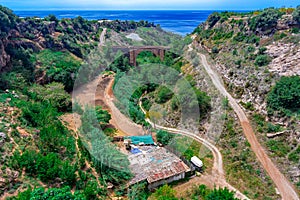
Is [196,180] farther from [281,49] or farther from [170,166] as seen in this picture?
[281,49]

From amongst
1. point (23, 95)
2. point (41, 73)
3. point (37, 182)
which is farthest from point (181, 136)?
point (41, 73)

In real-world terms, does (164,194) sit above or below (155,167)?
below

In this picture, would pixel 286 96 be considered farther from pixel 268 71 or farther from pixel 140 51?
pixel 140 51

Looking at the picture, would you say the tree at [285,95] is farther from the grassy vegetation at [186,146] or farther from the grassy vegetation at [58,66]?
the grassy vegetation at [58,66]

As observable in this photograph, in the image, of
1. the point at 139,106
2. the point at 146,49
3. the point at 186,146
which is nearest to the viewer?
the point at 186,146

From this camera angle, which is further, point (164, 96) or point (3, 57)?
point (3, 57)

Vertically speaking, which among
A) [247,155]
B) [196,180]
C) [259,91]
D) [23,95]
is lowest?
[196,180]

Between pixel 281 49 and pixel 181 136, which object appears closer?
pixel 181 136

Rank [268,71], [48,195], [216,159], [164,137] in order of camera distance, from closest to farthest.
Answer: [48,195] < [216,159] < [164,137] < [268,71]

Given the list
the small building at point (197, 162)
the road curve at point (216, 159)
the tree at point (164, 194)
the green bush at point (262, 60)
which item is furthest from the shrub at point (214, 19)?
the tree at point (164, 194)

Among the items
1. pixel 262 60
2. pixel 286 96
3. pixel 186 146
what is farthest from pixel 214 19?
pixel 186 146
